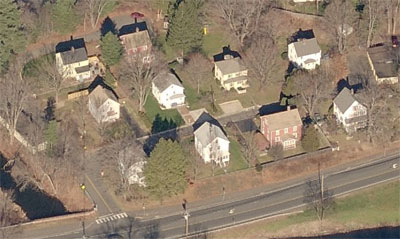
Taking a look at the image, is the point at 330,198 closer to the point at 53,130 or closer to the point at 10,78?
the point at 53,130

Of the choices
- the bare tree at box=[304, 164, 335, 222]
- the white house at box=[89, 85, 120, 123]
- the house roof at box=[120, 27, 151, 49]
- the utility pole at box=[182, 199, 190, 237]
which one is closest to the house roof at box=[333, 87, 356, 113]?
the bare tree at box=[304, 164, 335, 222]

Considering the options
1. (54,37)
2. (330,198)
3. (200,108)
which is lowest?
(330,198)

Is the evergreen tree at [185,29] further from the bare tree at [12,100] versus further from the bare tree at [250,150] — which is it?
the bare tree at [12,100]

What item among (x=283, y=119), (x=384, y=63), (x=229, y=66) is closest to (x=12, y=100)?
(x=229, y=66)

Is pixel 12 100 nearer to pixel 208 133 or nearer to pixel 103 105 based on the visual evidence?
pixel 103 105

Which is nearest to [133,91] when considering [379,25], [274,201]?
[274,201]
